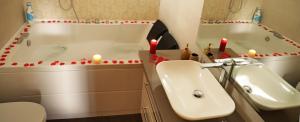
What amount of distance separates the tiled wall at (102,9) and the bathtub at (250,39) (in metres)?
1.52

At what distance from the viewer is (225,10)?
4.69 ft

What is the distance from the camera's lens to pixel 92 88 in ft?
6.66

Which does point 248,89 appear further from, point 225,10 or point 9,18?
point 9,18

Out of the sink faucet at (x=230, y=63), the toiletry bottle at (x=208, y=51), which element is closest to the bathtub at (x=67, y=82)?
the toiletry bottle at (x=208, y=51)

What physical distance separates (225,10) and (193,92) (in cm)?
58

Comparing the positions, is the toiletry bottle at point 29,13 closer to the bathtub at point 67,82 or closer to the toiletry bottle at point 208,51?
the bathtub at point 67,82

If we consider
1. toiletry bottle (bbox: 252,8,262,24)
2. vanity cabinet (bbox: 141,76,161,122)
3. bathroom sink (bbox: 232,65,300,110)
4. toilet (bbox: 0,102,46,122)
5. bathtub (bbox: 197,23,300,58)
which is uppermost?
toiletry bottle (bbox: 252,8,262,24)

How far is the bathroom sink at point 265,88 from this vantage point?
0.95m

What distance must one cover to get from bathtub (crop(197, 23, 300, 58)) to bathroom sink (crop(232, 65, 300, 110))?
3.8 inches

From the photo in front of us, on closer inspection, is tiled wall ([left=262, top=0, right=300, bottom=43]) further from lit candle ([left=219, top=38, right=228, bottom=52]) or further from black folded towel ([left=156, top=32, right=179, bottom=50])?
black folded towel ([left=156, top=32, right=179, bottom=50])

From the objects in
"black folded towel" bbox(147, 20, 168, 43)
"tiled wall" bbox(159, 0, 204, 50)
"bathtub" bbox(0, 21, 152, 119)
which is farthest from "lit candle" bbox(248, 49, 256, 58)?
"black folded towel" bbox(147, 20, 168, 43)

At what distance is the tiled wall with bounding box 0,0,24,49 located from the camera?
2078 millimetres

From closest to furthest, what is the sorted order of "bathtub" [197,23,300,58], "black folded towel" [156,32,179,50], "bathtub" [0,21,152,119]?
"bathtub" [197,23,300,58] < "bathtub" [0,21,152,119] < "black folded towel" [156,32,179,50]

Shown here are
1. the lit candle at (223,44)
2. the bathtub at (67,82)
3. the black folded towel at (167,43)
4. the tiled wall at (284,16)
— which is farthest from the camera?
the black folded towel at (167,43)
